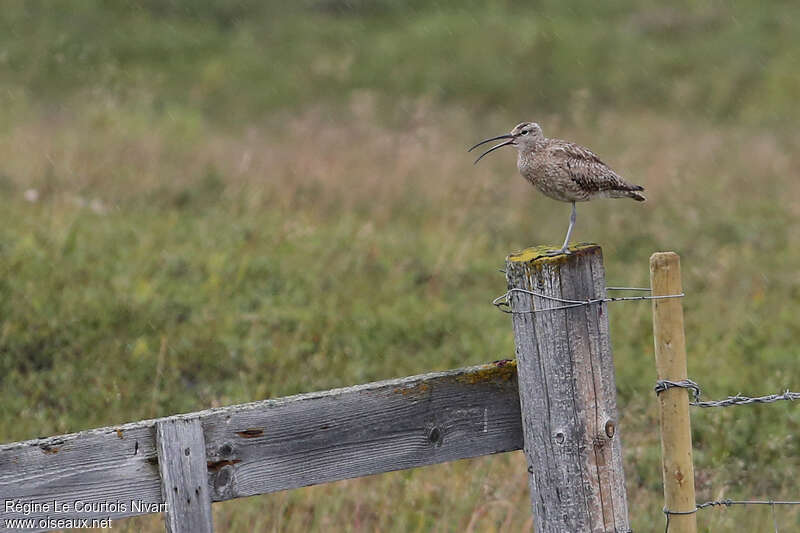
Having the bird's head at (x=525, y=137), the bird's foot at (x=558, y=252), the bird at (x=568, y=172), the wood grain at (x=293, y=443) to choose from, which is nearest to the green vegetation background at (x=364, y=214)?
the wood grain at (x=293, y=443)

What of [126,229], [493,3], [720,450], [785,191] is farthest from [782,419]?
[493,3]

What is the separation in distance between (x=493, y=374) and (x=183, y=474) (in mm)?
1014

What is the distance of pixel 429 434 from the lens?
3.01 m

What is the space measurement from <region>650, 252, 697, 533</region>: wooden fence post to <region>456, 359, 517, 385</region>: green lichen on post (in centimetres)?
46

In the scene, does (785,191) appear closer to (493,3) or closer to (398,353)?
(398,353)

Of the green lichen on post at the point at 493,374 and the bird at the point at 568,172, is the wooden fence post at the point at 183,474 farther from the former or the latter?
the bird at the point at 568,172

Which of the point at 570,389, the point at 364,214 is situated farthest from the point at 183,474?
the point at 364,214

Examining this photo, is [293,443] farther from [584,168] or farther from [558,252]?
[584,168]

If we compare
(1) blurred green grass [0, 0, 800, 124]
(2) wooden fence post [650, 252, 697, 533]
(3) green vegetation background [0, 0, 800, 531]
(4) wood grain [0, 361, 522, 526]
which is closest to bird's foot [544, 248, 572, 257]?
(2) wooden fence post [650, 252, 697, 533]

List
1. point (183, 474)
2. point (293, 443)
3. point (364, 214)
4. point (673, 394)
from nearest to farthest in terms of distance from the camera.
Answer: point (183, 474) → point (293, 443) → point (673, 394) → point (364, 214)

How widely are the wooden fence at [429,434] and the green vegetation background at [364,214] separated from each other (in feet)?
4.62

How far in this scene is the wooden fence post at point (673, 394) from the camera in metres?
2.96

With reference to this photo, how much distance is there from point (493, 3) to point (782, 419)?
1516 cm

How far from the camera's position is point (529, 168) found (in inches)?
150
